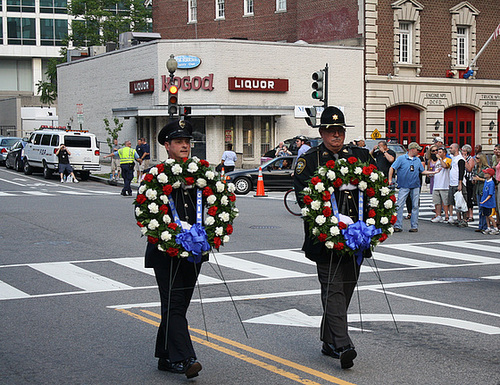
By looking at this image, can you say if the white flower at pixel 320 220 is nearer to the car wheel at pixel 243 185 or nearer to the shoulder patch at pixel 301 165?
the shoulder patch at pixel 301 165

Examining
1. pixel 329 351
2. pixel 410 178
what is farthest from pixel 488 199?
pixel 329 351

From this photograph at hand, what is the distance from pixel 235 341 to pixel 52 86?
223 feet

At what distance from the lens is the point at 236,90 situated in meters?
40.0

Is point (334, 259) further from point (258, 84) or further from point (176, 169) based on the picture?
point (258, 84)

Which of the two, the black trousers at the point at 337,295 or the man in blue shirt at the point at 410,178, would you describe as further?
the man in blue shirt at the point at 410,178

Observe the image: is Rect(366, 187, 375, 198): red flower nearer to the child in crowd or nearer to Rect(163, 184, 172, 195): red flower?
Rect(163, 184, 172, 195): red flower

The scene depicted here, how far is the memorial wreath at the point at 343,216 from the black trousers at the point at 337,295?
0.57ft

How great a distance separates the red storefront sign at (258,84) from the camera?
131ft

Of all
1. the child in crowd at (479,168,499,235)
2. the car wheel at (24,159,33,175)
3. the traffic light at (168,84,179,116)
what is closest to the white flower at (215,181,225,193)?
the child in crowd at (479,168,499,235)

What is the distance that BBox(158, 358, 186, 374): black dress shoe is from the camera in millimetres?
6086

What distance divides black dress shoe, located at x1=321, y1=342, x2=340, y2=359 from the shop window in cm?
3444

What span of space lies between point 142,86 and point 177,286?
36.4m

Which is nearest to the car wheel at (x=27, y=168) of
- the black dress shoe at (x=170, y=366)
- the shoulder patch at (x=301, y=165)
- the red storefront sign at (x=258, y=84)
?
the red storefront sign at (x=258, y=84)

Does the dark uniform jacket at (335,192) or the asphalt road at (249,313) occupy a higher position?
the dark uniform jacket at (335,192)
